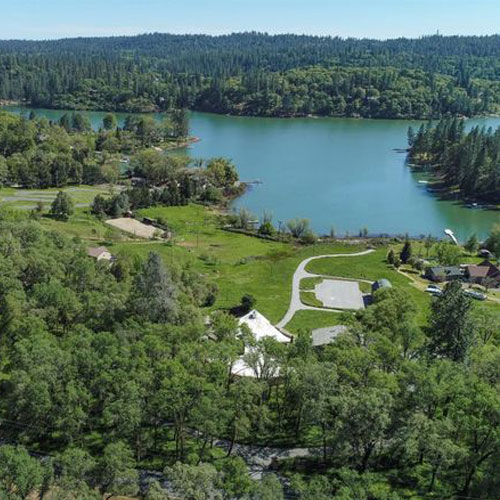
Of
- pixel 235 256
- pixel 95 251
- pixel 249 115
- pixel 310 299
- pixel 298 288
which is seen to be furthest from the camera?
pixel 249 115


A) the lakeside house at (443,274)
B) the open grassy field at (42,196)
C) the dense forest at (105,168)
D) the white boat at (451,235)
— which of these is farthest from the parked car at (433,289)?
the open grassy field at (42,196)

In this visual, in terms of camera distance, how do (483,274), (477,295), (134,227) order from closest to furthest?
(477,295)
(483,274)
(134,227)

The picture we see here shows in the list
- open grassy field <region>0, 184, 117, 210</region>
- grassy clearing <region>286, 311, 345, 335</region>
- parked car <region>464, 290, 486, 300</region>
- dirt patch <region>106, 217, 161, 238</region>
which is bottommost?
dirt patch <region>106, 217, 161, 238</region>

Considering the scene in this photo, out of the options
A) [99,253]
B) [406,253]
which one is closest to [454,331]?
[406,253]

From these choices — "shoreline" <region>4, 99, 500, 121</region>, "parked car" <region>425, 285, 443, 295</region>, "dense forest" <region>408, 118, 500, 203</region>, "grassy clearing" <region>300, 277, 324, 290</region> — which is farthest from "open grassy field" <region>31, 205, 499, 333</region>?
"shoreline" <region>4, 99, 500, 121</region>

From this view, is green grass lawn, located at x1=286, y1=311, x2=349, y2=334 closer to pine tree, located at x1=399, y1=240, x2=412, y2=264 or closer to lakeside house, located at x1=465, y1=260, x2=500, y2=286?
lakeside house, located at x1=465, y1=260, x2=500, y2=286

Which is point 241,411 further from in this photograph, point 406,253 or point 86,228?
point 86,228

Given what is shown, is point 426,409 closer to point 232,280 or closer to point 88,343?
point 88,343

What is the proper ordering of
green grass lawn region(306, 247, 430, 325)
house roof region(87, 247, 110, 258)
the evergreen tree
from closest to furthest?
the evergreen tree < house roof region(87, 247, 110, 258) < green grass lawn region(306, 247, 430, 325)
